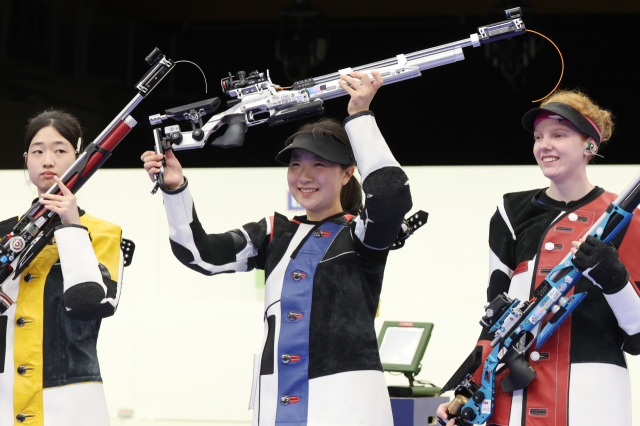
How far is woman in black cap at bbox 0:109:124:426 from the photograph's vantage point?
1.98m

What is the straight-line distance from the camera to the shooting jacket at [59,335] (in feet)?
6.48

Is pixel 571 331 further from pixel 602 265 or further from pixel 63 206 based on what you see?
pixel 63 206

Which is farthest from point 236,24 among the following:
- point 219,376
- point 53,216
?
point 53,216

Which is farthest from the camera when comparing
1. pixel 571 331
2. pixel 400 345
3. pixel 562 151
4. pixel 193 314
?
pixel 193 314

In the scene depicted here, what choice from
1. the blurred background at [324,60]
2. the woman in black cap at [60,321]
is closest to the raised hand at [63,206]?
the woman in black cap at [60,321]

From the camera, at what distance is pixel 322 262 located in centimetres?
185

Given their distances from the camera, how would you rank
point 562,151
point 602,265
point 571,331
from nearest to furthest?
point 602,265 → point 571,331 → point 562,151

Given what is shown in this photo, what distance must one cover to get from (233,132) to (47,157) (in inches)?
28.3

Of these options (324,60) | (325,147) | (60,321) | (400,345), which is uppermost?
(324,60)

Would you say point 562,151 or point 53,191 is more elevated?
point 562,151

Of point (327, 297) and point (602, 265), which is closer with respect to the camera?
point (602, 265)

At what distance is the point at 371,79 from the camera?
5.96 ft

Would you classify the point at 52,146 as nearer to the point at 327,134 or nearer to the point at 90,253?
the point at 90,253

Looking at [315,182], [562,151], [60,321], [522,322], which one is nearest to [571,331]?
[522,322]
